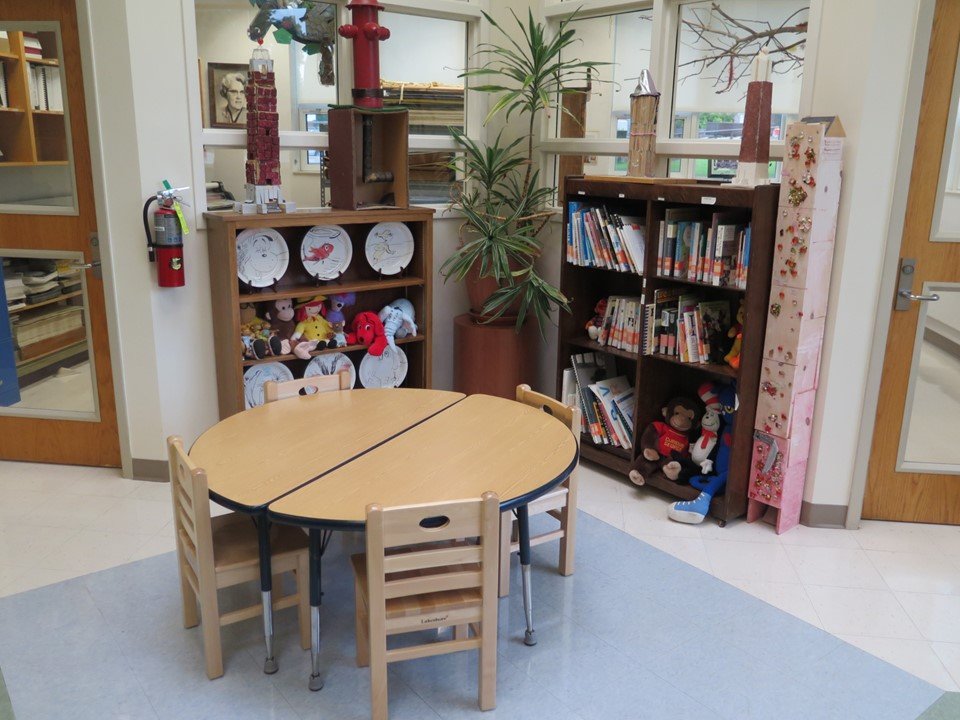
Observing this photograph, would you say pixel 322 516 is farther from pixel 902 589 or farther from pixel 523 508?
pixel 902 589

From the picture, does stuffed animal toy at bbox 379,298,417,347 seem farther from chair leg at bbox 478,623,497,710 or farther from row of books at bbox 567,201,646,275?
chair leg at bbox 478,623,497,710

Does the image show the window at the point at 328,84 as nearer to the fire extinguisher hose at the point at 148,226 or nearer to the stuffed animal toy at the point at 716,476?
the fire extinguisher hose at the point at 148,226

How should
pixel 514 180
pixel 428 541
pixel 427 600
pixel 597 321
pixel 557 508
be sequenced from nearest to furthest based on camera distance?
pixel 428 541, pixel 427 600, pixel 557 508, pixel 597 321, pixel 514 180

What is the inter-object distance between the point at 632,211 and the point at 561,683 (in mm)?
2309

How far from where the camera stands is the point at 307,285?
4.05 meters

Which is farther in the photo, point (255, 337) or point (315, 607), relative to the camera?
point (255, 337)

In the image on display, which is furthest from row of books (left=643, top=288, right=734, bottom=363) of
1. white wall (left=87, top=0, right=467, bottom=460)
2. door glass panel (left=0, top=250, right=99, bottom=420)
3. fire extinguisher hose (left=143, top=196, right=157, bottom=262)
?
door glass panel (left=0, top=250, right=99, bottom=420)

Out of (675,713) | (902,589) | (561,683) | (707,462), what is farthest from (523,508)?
(902,589)

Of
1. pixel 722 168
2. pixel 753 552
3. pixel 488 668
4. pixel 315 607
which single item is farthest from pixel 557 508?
pixel 722 168

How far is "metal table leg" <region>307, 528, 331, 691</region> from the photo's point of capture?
2342mm

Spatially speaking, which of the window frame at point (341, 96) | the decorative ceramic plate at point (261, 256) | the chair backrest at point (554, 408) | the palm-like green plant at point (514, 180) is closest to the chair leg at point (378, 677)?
the chair backrest at point (554, 408)

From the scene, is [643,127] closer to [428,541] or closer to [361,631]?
[428,541]

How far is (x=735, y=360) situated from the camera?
11.3 ft

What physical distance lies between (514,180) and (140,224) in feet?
6.64
